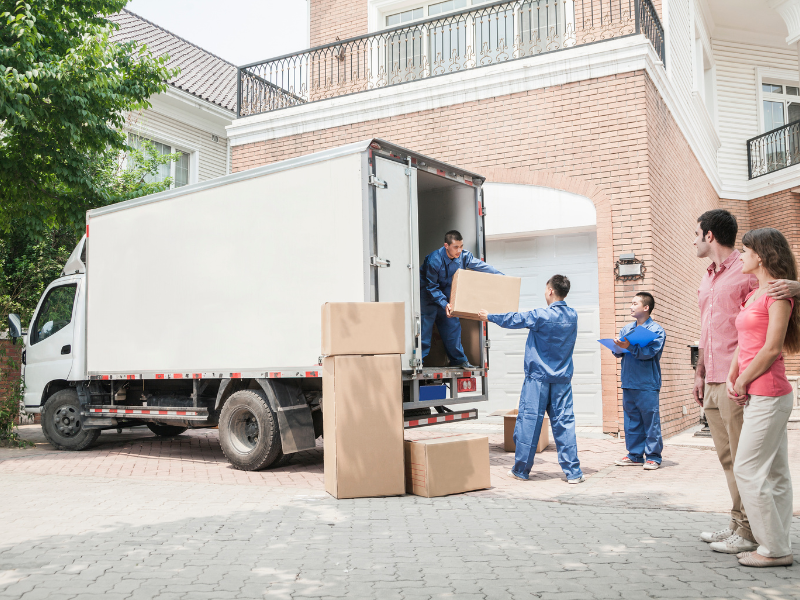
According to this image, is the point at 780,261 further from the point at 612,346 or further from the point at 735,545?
the point at 612,346

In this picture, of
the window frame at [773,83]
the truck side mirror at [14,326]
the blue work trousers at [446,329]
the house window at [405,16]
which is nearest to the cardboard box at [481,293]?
the blue work trousers at [446,329]

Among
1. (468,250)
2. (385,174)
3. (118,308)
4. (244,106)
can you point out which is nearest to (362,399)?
(385,174)

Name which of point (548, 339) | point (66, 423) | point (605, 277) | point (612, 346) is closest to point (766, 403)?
point (548, 339)

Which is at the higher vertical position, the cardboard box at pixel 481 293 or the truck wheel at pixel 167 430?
the cardboard box at pixel 481 293

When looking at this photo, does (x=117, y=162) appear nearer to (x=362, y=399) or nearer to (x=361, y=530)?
(x=362, y=399)

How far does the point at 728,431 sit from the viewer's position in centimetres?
420

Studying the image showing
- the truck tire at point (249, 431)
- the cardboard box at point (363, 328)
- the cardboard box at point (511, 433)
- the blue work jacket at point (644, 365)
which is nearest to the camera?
the cardboard box at point (363, 328)

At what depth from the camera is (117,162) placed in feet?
51.6

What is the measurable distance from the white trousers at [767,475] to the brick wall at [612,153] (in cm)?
601

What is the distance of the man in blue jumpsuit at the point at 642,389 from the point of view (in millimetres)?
7387

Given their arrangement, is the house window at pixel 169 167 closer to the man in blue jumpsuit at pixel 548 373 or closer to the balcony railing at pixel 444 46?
the balcony railing at pixel 444 46

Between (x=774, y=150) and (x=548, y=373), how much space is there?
14.2 metres

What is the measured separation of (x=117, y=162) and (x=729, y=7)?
47.4 ft

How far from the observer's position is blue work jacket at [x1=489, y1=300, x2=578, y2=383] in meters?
6.43
